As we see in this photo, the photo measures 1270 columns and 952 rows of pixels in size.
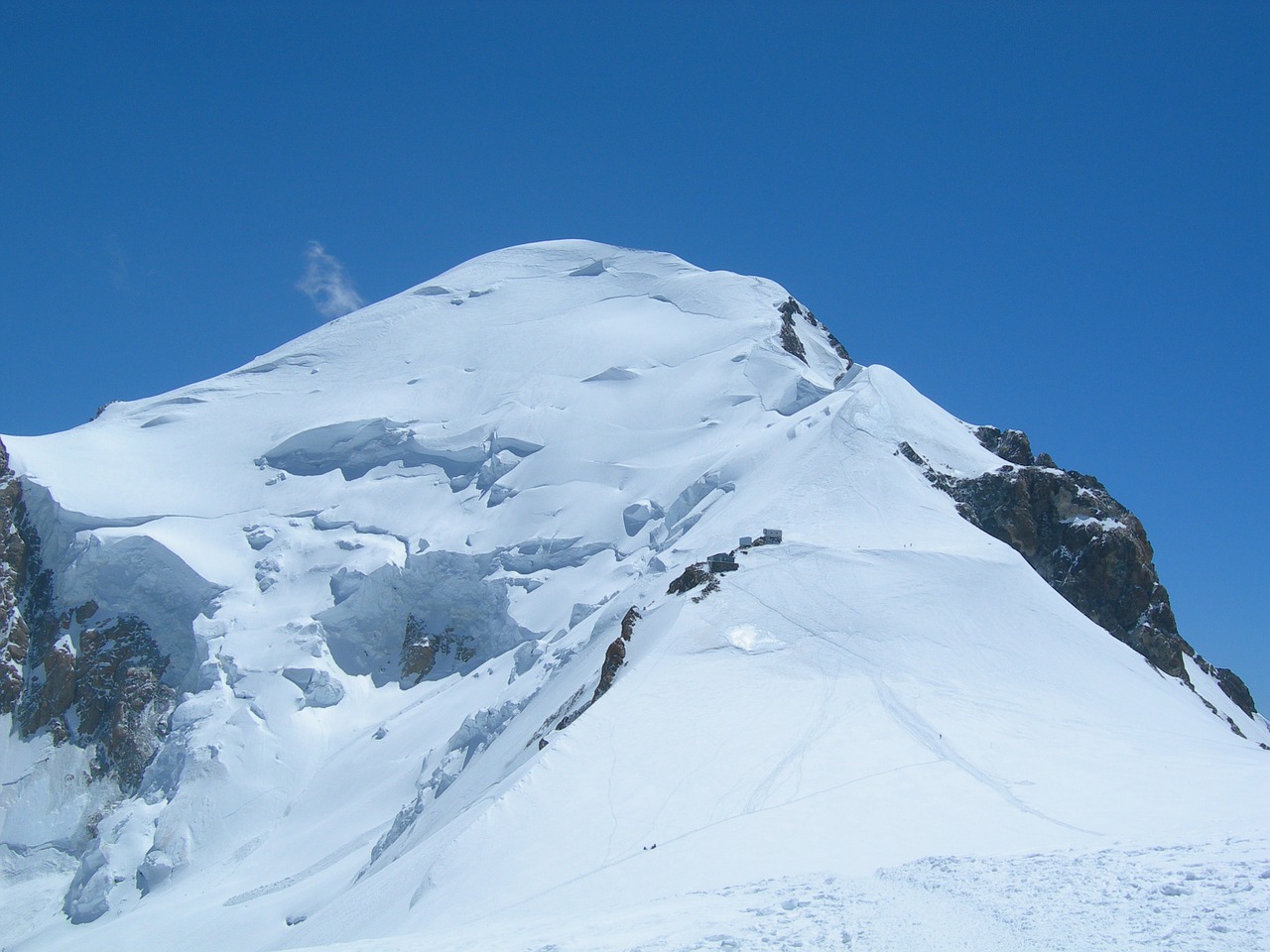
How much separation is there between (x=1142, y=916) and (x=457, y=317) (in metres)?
76.7

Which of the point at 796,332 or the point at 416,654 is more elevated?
the point at 796,332

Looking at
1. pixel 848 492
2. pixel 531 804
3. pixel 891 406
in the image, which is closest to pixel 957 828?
pixel 531 804

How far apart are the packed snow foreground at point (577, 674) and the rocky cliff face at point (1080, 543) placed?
144 cm

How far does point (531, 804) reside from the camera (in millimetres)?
23094

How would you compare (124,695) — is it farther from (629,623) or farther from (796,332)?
(796,332)

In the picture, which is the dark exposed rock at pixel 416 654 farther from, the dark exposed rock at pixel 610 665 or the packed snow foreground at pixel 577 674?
the dark exposed rock at pixel 610 665

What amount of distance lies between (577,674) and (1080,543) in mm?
30360

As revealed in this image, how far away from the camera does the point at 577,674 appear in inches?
1443

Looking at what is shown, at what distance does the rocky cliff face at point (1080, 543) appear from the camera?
164 ft

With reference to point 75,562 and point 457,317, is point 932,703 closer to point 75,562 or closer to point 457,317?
point 75,562

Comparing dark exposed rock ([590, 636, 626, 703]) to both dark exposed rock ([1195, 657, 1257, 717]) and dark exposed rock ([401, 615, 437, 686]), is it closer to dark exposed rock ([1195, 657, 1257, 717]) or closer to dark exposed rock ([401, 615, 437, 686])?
dark exposed rock ([401, 615, 437, 686])

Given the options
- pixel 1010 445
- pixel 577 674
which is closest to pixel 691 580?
pixel 577 674

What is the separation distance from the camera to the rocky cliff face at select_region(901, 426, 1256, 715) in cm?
4991

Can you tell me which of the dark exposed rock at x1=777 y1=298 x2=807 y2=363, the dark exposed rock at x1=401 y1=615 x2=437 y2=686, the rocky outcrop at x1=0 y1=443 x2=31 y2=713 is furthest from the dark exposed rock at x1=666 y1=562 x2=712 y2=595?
the rocky outcrop at x1=0 y1=443 x2=31 y2=713
